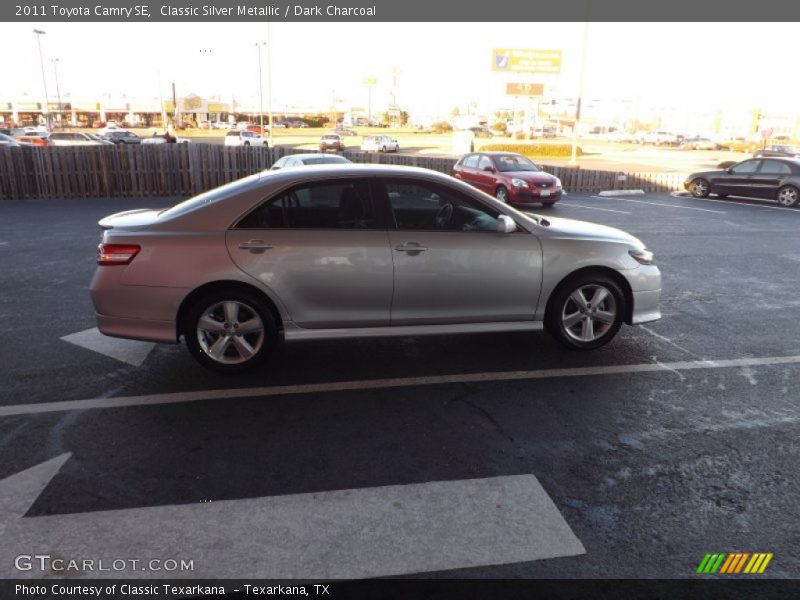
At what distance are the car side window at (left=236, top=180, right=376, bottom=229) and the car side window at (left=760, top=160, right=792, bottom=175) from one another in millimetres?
18454

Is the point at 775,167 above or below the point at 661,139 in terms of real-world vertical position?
above

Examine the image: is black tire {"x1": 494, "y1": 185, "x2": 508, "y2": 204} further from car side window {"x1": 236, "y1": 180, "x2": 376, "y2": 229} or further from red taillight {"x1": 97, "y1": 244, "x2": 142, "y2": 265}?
red taillight {"x1": 97, "y1": 244, "x2": 142, "y2": 265}

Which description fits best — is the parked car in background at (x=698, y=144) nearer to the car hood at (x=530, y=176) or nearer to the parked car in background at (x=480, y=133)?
the parked car in background at (x=480, y=133)

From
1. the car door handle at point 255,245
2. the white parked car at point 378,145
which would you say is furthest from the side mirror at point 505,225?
the white parked car at point 378,145

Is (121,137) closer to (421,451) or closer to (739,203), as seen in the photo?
(739,203)

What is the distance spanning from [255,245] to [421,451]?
2.13 metres

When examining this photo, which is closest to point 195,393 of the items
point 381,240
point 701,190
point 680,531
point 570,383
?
point 381,240

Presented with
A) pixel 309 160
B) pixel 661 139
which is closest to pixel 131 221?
pixel 309 160

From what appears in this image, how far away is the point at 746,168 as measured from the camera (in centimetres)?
1959

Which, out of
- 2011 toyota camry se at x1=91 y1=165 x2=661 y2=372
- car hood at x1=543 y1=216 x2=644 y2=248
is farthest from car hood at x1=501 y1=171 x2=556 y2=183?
2011 toyota camry se at x1=91 y1=165 x2=661 y2=372

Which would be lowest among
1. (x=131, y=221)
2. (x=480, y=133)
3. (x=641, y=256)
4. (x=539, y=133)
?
(x=480, y=133)

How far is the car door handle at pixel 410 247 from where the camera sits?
194 inches

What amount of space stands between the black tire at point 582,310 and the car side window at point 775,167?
664 inches

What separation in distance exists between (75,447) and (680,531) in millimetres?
3515
